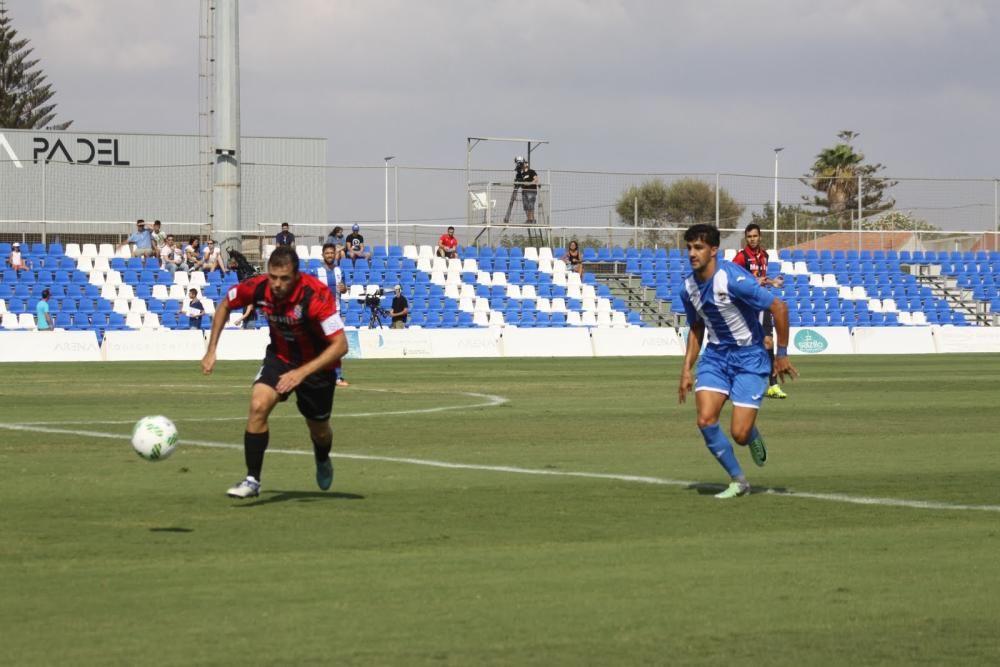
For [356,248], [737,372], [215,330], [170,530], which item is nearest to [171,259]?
[356,248]

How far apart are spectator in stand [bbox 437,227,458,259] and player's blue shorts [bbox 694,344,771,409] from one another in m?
34.3

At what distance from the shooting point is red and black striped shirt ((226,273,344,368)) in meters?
10.4

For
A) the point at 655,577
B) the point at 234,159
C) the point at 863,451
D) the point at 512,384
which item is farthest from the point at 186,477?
the point at 234,159

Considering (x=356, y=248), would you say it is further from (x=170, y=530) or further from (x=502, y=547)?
(x=502, y=547)

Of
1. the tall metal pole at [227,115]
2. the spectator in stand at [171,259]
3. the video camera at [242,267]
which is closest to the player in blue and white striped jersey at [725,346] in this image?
the video camera at [242,267]

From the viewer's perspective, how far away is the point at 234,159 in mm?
39188

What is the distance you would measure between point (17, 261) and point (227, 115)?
6.75m

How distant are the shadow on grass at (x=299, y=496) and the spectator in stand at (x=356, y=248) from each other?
32.5 metres

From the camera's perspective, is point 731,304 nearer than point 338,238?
Yes

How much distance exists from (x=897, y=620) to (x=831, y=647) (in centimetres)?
66

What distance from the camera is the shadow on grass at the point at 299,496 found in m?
10.6

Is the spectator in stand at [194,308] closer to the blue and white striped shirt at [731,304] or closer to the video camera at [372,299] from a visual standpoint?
the video camera at [372,299]

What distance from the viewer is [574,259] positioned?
46000 mm

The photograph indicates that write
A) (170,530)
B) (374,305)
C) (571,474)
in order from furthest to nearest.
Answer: (374,305) → (571,474) → (170,530)
